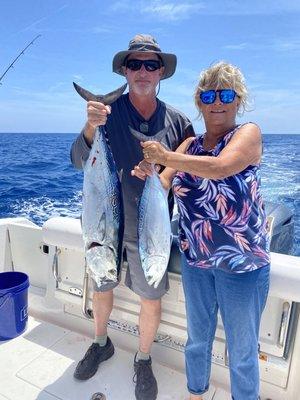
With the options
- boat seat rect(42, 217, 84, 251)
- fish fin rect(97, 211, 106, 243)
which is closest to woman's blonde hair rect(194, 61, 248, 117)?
fish fin rect(97, 211, 106, 243)

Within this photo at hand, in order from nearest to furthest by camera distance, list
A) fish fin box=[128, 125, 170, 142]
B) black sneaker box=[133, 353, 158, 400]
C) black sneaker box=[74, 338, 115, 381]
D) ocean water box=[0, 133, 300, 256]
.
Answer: fish fin box=[128, 125, 170, 142] < black sneaker box=[133, 353, 158, 400] < black sneaker box=[74, 338, 115, 381] < ocean water box=[0, 133, 300, 256]

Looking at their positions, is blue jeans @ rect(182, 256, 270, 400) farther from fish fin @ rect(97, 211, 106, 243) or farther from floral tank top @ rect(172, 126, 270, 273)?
fish fin @ rect(97, 211, 106, 243)

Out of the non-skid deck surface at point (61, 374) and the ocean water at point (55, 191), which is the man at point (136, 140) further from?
the ocean water at point (55, 191)

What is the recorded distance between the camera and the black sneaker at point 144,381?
2.24 meters

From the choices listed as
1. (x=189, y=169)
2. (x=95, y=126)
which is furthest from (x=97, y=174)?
(x=189, y=169)

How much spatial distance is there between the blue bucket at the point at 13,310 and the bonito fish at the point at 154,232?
1.37 m

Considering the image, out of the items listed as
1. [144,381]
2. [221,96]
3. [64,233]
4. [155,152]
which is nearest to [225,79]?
[221,96]

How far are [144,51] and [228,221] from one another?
1.12m

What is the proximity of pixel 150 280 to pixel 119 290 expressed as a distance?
942 millimetres

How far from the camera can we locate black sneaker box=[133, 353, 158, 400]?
224 centimetres

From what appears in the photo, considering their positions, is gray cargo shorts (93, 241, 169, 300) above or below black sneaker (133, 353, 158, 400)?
above

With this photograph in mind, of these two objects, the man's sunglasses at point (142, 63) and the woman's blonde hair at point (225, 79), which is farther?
the man's sunglasses at point (142, 63)

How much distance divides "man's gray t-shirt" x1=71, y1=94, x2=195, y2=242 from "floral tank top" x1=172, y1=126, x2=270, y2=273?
1.56ft

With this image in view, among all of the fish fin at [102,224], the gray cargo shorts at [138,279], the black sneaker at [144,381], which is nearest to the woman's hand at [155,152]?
the fish fin at [102,224]
